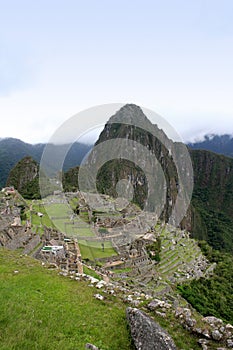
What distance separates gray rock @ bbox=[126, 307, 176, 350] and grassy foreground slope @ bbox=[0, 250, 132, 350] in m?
0.27

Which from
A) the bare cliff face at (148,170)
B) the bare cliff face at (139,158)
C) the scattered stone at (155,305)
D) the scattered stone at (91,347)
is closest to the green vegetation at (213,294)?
the scattered stone at (155,305)

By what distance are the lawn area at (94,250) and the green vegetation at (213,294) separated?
5553mm

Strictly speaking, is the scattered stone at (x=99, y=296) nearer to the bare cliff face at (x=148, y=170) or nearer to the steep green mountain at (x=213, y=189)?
the bare cliff face at (x=148, y=170)

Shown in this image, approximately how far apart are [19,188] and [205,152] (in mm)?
112242

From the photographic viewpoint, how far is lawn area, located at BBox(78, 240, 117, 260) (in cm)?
1749

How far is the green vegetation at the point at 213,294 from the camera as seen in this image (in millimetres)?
19253

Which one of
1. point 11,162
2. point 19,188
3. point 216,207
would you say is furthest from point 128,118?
point 216,207

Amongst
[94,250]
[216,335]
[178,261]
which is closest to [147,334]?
[216,335]

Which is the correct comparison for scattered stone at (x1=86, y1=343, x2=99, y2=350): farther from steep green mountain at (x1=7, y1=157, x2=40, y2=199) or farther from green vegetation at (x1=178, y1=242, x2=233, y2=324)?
steep green mountain at (x1=7, y1=157, x2=40, y2=199)

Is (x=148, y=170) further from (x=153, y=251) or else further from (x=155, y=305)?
(x=155, y=305)

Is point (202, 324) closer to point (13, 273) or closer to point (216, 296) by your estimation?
point (13, 273)

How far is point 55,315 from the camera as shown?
567 cm

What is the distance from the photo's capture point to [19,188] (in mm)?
56188

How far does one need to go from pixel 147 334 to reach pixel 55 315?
1.93 m
